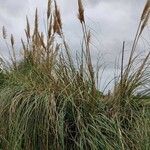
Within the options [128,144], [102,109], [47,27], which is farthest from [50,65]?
[128,144]

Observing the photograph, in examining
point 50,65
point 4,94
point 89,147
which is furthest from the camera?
point 50,65

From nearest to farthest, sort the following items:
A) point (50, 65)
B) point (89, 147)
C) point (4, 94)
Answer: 1. point (89, 147)
2. point (4, 94)
3. point (50, 65)

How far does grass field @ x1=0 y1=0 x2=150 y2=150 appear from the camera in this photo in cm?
449

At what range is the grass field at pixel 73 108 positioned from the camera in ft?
14.7

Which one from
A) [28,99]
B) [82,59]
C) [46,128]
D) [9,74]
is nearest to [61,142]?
[46,128]

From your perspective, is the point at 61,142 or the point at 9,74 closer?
the point at 61,142

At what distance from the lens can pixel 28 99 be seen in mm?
4668

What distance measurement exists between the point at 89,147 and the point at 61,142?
0.23 m

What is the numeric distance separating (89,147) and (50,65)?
3.46 ft

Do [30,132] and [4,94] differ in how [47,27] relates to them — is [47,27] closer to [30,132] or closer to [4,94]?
[4,94]

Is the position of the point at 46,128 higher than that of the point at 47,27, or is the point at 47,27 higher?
the point at 47,27

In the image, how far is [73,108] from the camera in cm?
463

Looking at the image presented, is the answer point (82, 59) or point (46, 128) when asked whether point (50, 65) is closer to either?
point (82, 59)


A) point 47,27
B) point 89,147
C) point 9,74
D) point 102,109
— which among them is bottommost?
point 89,147
